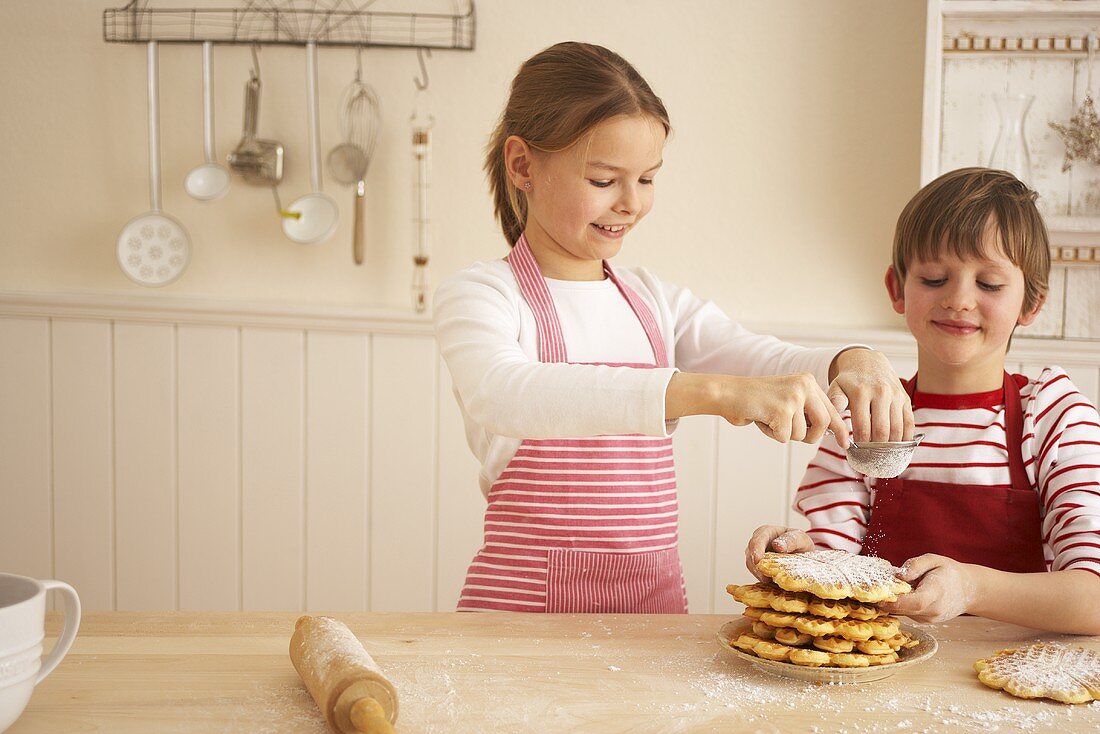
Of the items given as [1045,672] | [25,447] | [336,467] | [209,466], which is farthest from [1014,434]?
[25,447]

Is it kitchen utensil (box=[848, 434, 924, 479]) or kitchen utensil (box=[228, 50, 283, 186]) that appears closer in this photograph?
kitchen utensil (box=[848, 434, 924, 479])

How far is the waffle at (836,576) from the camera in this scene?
0.88m

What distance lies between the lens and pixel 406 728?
2.58 feet

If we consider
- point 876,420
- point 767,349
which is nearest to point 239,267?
point 767,349

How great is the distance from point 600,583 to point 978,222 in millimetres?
632

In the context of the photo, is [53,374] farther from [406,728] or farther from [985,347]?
[985,347]

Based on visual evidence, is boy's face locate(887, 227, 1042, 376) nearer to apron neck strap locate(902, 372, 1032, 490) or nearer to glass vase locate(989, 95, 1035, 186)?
apron neck strap locate(902, 372, 1032, 490)

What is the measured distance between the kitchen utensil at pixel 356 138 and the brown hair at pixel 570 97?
83cm

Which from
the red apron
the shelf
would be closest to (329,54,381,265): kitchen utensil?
the shelf

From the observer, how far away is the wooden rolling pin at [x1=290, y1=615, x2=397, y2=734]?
0.74 m

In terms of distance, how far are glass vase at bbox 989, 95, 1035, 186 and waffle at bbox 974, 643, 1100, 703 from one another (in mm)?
1237

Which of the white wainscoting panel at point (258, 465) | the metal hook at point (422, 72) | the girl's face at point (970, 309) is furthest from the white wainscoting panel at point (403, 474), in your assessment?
the girl's face at point (970, 309)

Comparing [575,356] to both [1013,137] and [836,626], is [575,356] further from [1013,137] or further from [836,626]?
[1013,137]

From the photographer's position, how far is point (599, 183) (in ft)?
3.93
